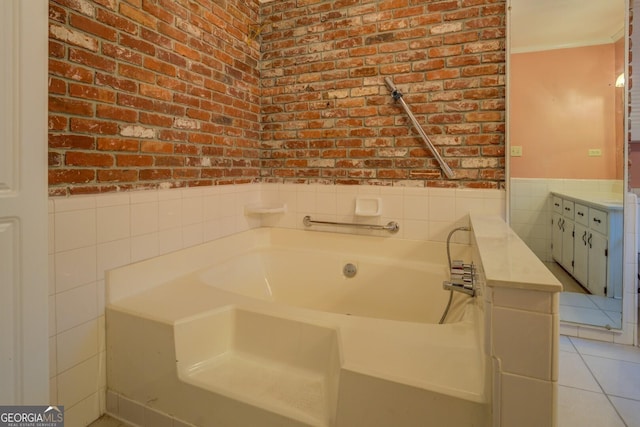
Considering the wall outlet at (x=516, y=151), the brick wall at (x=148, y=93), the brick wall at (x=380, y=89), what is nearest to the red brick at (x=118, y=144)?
the brick wall at (x=148, y=93)

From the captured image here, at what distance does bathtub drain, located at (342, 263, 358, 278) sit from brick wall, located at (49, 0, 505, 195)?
1.99 feet

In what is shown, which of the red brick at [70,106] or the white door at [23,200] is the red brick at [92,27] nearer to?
the red brick at [70,106]

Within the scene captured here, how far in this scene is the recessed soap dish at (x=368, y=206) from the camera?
7.30ft

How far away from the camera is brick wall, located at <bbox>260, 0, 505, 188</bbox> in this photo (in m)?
1.99

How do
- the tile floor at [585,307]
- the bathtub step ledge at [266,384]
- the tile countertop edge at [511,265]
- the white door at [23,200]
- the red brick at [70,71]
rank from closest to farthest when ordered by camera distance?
the tile countertop edge at [511,265] < the white door at [23,200] < the bathtub step ledge at [266,384] < the red brick at [70,71] < the tile floor at [585,307]

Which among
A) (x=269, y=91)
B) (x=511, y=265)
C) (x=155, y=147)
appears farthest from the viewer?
(x=269, y=91)

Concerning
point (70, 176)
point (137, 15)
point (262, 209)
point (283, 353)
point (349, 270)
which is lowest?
point (283, 353)

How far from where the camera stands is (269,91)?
256 cm

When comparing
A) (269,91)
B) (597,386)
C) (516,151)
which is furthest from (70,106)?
(597,386)

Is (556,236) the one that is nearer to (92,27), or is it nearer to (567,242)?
(567,242)

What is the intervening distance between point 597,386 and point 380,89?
2.03 metres

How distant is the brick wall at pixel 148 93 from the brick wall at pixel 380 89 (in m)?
0.29

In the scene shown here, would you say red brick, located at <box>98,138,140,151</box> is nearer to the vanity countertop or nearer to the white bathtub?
the white bathtub

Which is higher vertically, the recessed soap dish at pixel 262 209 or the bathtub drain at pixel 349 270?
the recessed soap dish at pixel 262 209
